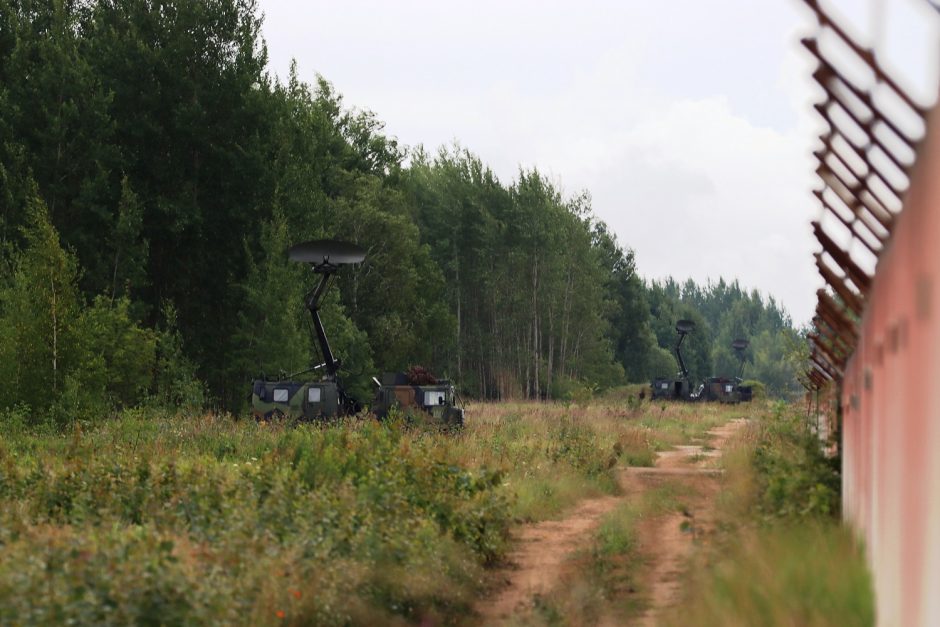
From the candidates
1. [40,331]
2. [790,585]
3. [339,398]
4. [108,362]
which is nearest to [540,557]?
[790,585]

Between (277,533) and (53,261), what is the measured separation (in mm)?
17179

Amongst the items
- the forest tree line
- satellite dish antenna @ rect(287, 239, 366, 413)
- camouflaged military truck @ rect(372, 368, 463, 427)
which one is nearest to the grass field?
camouflaged military truck @ rect(372, 368, 463, 427)

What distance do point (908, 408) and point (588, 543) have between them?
8.39 metres

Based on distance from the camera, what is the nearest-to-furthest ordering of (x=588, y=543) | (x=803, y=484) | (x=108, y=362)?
(x=803, y=484) → (x=588, y=543) → (x=108, y=362)

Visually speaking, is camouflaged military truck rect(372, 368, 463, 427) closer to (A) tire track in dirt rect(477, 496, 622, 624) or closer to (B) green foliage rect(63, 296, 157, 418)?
(B) green foliage rect(63, 296, 157, 418)

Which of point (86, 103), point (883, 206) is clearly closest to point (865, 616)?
point (883, 206)

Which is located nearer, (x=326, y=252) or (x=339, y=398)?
(x=339, y=398)

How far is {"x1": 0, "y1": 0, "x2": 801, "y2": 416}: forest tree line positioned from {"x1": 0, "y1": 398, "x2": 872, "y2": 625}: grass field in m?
8.83

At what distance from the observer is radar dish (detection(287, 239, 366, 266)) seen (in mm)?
24281

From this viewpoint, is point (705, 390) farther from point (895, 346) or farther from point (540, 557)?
point (895, 346)

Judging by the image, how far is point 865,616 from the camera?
22.7ft

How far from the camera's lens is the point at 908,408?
4535 millimetres

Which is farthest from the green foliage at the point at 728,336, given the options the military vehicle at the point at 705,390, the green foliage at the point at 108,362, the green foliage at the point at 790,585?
the green foliage at the point at 790,585

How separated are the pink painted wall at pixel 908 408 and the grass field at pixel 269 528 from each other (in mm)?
3460
